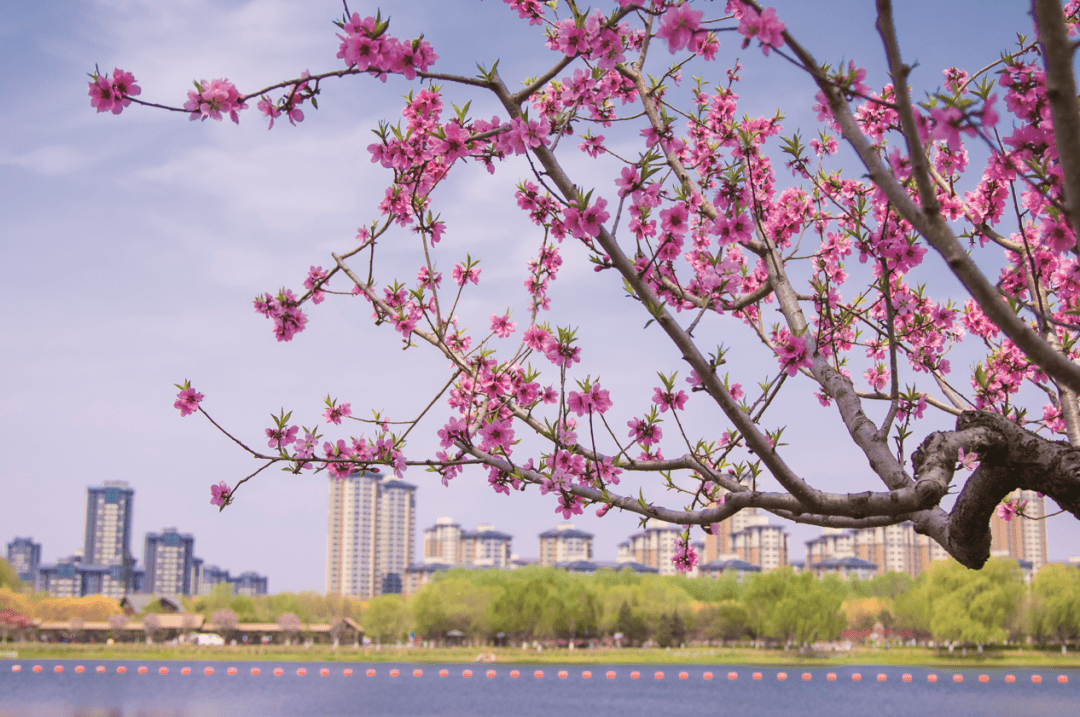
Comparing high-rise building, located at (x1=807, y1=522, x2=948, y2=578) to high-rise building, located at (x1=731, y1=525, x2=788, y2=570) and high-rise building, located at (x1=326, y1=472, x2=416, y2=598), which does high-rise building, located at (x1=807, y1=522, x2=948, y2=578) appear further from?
high-rise building, located at (x1=326, y1=472, x2=416, y2=598)

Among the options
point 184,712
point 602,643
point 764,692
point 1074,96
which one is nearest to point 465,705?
point 184,712

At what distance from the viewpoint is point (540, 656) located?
77.7 m

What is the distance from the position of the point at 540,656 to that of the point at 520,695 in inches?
1309

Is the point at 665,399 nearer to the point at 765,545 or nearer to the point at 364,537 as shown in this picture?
the point at 364,537

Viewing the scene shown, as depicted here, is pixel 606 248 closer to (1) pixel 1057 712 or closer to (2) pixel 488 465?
(2) pixel 488 465

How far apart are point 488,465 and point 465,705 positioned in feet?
125

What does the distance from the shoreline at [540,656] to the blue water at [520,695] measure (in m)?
8.56

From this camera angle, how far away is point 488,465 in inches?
209

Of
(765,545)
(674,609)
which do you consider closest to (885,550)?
(765,545)

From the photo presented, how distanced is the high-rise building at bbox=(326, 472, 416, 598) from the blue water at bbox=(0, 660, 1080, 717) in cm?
→ 12365

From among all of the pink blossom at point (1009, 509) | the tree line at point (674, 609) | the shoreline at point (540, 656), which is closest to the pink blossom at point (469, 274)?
the pink blossom at point (1009, 509)

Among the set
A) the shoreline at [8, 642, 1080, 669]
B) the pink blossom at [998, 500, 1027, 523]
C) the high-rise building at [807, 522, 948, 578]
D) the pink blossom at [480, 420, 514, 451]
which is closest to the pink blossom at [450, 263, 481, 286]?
the pink blossom at [480, 420, 514, 451]

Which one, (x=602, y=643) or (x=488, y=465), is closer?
(x=488, y=465)

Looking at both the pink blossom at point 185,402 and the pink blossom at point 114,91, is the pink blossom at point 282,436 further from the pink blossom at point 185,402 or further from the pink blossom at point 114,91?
the pink blossom at point 114,91
